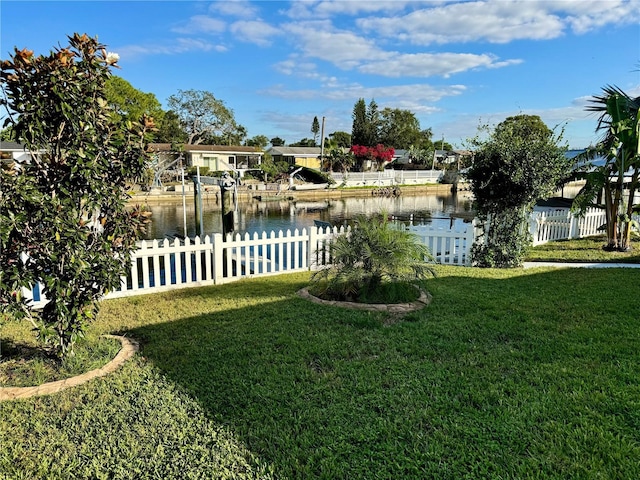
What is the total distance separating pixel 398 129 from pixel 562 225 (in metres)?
57.1

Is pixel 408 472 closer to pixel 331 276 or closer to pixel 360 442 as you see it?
pixel 360 442

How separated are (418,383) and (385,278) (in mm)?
2539

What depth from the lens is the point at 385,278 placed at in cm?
586

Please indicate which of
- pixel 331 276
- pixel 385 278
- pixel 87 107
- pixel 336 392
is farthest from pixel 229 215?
pixel 336 392

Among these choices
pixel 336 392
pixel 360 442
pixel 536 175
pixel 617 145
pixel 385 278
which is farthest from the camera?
pixel 617 145

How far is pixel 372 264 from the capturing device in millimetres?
5703

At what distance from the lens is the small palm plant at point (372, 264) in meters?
5.67

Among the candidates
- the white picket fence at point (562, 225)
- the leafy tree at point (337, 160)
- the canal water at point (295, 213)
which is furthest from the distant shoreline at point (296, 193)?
the white picket fence at point (562, 225)

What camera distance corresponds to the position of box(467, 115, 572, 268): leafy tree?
7.94 m

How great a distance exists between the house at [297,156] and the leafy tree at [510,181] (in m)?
42.2

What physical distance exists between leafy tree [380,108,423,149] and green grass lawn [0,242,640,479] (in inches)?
2487

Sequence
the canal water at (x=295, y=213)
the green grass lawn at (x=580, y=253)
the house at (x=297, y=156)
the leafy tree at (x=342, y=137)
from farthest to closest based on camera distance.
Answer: the leafy tree at (x=342, y=137) → the house at (x=297, y=156) → the canal water at (x=295, y=213) → the green grass lawn at (x=580, y=253)

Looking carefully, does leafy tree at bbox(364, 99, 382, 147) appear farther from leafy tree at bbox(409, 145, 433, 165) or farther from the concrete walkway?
the concrete walkway

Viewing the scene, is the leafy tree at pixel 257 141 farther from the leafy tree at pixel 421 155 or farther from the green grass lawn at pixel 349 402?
the green grass lawn at pixel 349 402
